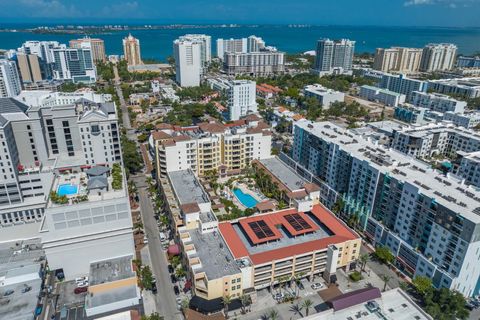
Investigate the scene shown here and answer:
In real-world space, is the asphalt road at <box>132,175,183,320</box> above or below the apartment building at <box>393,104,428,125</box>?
below

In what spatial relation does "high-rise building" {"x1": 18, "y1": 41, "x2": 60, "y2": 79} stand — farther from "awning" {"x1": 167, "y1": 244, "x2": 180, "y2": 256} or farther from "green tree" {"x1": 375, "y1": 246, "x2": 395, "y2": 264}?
"green tree" {"x1": 375, "y1": 246, "x2": 395, "y2": 264}

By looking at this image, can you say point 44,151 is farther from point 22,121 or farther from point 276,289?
point 276,289

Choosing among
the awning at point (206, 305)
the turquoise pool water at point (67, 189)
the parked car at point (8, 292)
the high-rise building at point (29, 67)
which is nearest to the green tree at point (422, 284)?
the awning at point (206, 305)

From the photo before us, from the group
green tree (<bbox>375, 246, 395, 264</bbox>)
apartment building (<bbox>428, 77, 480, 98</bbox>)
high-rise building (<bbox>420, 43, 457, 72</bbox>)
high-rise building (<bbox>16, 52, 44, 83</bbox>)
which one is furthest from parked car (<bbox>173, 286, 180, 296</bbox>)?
high-rise building (<bbox>420, 43, 457, 72</bbox>)

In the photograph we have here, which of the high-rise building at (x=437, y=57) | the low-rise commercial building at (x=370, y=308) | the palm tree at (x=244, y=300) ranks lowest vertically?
the palm tree at (x=244, y=300)

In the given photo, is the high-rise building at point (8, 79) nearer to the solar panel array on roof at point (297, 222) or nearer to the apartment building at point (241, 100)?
the apartment building at point (241, 100)

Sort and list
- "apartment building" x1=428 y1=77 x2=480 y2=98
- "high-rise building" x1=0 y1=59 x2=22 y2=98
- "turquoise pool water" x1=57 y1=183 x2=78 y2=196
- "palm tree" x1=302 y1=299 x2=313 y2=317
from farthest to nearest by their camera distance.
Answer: "apartment building" x1=428 y1=77 x2=480 y2=98 < "high-rise building" x1=0 y1=59 x2=22 y2=98 < "turquoise pool water" x1=57 y1=183 x2=78 y2=196 < "palm tree" x1=302 y1=299 x2=313 y2=317
